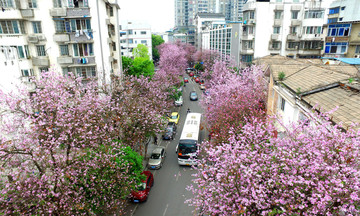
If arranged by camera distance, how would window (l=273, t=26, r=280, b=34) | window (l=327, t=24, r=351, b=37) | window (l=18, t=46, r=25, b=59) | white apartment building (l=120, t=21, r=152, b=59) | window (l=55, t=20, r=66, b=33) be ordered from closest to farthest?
window (l=18, t=46, r=25, b=59), window (l=55, t=20, r=66, b=33), window (l=327, t=24, r=351, b=37), window (l=273, t=26, r=280, b=34), white apartment building (l=120, t=21, r=152, b=59)

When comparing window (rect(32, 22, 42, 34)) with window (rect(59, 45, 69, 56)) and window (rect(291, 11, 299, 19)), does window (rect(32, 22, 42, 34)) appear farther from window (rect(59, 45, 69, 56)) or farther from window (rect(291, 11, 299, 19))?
window (rect(291, 11, 299, 19))

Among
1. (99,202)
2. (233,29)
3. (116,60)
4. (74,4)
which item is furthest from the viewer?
(233,29)

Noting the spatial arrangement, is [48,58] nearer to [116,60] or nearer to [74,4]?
[74,4]

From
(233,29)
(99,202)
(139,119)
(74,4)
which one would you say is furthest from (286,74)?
(233,29)

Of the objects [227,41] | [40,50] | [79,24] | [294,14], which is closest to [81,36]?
[79,24]

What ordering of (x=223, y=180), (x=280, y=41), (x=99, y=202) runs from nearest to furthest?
(x=223, y=180), (x=99, y=202), (x=280, y=41)

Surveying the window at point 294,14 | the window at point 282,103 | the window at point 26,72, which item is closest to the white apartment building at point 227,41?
the window at point 294,14

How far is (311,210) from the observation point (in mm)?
7938

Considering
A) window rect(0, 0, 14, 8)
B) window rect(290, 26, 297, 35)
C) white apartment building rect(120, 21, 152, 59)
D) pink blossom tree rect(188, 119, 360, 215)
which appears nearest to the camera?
pink blossom tree rect(188, 119, 360, 215)

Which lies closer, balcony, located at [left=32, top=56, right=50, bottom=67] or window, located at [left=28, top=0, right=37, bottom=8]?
window, located at [left=28, top=0, right=37, bottom=8]

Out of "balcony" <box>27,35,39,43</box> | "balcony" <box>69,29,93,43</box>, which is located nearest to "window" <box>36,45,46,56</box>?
"balcony" <box>27,35,39,43</box>

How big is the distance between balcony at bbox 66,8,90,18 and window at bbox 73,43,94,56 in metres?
3.42

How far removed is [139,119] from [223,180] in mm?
12538

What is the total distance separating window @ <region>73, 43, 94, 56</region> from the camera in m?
29.5
